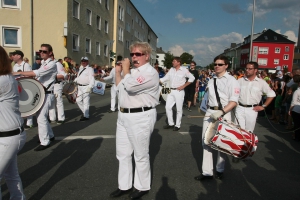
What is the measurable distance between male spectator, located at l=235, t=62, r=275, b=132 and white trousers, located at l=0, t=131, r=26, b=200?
3.92 metres

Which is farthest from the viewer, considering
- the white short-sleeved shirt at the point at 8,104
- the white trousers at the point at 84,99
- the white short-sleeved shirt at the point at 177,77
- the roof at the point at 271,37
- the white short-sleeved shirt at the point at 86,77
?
the roof at the point at 271,37

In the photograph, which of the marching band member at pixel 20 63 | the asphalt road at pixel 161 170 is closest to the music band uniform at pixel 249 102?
the asphalt road at pixel 161 170

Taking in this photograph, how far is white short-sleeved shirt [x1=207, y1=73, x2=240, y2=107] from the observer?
3881mm

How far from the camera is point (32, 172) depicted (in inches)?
167

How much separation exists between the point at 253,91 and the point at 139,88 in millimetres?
2995

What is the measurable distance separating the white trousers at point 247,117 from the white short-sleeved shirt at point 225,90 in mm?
1306

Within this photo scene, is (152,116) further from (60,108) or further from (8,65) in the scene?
(60,108)

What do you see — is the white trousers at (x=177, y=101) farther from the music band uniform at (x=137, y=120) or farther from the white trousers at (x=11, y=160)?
the white trousers at (x=11, y=160)

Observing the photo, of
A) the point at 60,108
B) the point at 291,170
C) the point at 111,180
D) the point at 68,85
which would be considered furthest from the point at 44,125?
the point at 291,170

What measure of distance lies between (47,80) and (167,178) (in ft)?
11.2

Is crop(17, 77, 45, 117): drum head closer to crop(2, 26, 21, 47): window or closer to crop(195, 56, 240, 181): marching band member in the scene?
crop(195, 56, 240, 181): marching band member

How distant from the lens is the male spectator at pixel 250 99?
510 centimetres

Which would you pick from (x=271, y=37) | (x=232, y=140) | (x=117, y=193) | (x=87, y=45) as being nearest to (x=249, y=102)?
(x=232, y=140)

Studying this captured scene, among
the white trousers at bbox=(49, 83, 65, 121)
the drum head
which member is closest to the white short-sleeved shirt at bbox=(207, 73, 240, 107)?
the drum head
